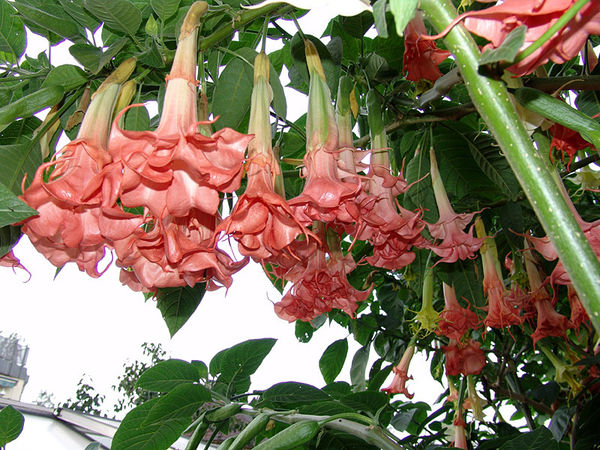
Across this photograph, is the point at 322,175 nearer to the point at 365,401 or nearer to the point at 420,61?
the point at 420,61

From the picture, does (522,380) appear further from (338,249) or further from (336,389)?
(338,249)

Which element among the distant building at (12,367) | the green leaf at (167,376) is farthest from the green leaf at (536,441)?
the distant building at (12,367)

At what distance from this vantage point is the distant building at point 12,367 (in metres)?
Answer: 6.75

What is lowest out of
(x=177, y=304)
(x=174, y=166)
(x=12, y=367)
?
(x=12, y=367)

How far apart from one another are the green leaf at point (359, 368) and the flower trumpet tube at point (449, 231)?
0.93 m

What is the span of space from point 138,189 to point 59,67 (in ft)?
0.98

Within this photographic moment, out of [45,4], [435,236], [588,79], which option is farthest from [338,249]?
[45,4]

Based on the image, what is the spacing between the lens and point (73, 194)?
0.46 metres

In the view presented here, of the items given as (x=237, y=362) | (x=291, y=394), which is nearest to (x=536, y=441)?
(x=291, y=394)

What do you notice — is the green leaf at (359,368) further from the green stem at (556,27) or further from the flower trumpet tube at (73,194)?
the green stem at (556,27)

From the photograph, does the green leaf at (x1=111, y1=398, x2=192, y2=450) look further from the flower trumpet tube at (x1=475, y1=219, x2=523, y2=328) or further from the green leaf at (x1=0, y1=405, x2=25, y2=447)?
the flower trumpet tube at (x1=475, y1=219, x2=523, y2=328)

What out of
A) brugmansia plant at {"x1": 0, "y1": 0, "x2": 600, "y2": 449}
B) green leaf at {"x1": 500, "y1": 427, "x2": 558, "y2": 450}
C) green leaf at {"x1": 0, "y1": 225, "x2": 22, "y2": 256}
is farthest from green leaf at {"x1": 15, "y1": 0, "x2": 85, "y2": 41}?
green leaf at {"x1": 500, "y1": 427, "x2": 558, "y2": 450}

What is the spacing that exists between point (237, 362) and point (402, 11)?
0.74m

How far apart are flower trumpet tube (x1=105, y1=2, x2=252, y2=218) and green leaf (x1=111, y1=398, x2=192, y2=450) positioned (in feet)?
1.40
